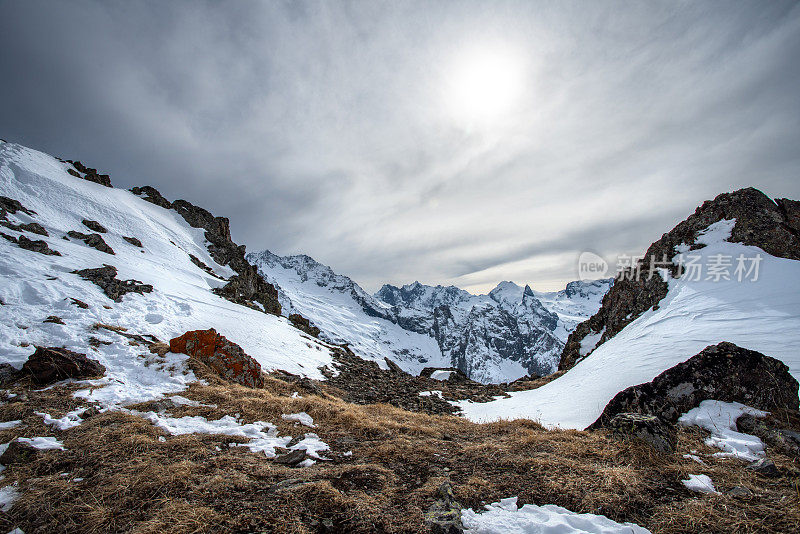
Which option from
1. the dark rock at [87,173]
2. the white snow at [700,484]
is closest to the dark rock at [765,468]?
the white snow at [700,484]

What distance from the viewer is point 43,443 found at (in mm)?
5465

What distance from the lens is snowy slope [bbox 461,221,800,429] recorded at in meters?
10.9

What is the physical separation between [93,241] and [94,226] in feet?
21.6

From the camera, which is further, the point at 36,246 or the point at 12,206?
the point at 12,206

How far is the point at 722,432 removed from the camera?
236 inches

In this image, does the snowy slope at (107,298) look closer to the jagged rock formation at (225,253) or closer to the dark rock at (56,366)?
the dark rock at (56,366)

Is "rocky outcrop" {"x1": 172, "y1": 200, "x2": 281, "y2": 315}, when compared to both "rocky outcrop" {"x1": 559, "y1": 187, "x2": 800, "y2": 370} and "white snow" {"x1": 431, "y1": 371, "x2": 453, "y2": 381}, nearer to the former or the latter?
"white snow" {"x1": 431, "y1": 371, "x2": 453, "y2": 381}

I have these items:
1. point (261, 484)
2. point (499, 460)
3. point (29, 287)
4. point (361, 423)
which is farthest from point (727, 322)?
point (29, 287)

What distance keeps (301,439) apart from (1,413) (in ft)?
21.4

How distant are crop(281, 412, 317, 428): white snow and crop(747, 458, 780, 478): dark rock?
8556mm

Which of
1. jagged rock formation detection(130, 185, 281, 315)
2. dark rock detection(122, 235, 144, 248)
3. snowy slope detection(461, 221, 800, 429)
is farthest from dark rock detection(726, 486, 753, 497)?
dark rock detection(122, 235, 144, 248)

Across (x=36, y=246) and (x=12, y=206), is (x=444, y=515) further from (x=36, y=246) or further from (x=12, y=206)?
(x=12, y=206)

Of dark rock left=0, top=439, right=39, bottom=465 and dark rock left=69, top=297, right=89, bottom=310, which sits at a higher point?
dark rock left=69, top=297, right=89, bottom=310

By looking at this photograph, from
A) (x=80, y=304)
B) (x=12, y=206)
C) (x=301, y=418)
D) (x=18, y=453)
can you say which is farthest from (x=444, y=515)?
(x=12, y=206)
